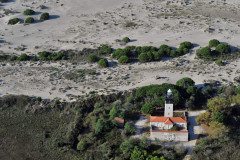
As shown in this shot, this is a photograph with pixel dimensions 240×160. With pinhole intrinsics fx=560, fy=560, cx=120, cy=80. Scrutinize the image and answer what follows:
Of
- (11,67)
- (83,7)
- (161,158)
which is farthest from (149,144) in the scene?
(83,7)

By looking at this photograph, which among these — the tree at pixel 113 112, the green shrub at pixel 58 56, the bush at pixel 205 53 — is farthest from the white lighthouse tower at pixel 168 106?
the green shrub at pixel 58 56

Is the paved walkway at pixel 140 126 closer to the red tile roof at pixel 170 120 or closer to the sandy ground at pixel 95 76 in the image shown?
the red tile roof at pixel 170 120

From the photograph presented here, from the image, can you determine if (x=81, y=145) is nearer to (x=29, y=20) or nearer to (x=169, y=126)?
(x=169, y=126)

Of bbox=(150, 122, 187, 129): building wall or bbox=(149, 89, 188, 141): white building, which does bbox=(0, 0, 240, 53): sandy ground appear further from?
bbox=(150, 122, 187, 129): building wall

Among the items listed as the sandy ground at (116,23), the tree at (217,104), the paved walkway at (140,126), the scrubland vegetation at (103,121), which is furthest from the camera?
the sandy ground at (116,23)

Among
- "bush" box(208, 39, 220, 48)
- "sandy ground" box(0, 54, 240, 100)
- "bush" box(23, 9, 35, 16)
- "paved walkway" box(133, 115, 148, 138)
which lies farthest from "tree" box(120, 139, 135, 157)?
"bush" box(23, 9, 35, 16)

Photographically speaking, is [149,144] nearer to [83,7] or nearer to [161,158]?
[161,158]
